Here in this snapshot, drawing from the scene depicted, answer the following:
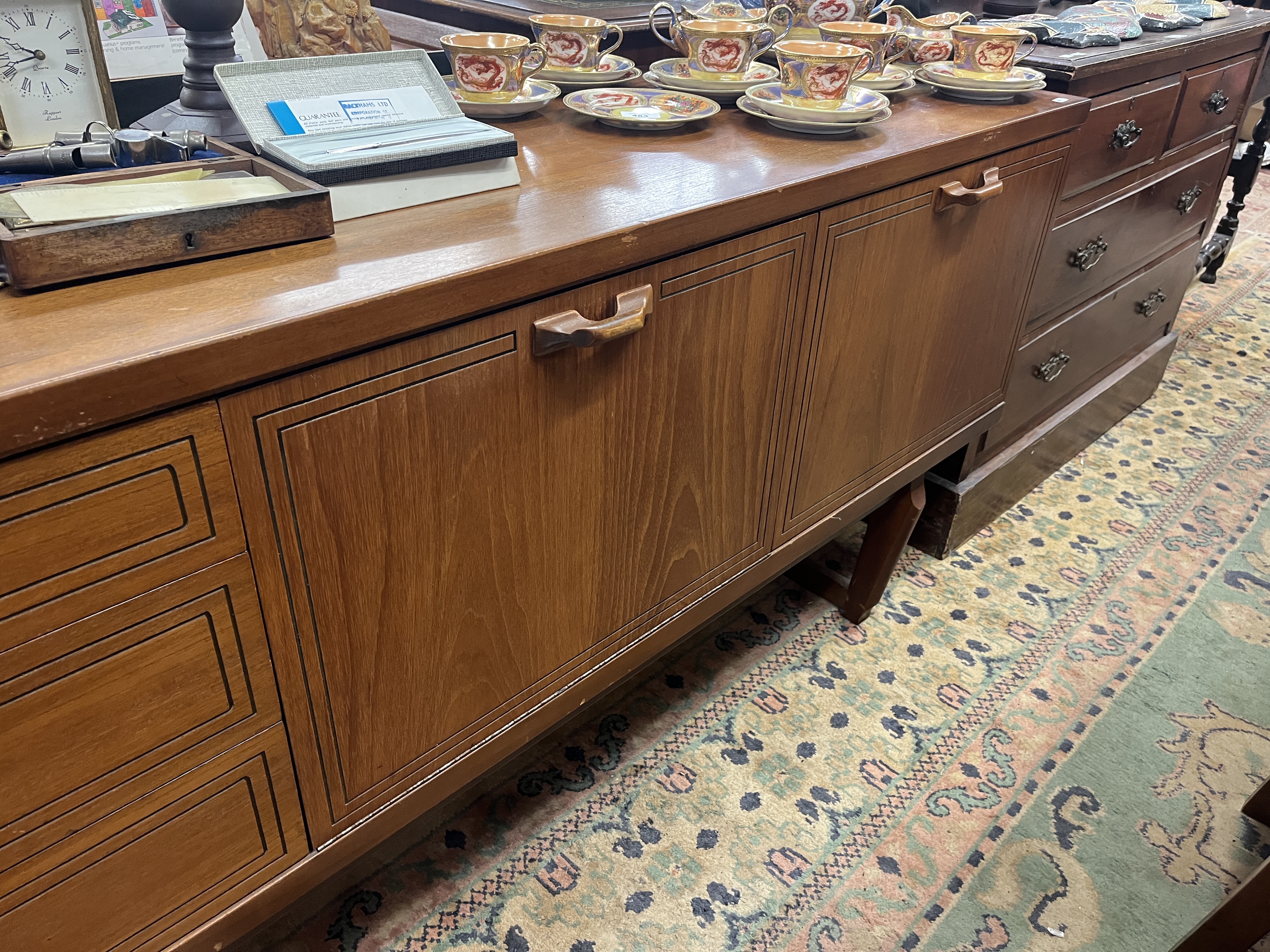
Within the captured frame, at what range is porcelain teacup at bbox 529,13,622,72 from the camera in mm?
1010

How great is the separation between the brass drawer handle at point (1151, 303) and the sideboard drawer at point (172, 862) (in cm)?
175

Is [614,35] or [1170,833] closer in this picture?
[1170,833]

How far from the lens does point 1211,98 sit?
1603mm

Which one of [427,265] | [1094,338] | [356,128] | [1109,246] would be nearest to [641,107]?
[356,128]

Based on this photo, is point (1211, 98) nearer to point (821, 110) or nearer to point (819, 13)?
point (819, 13)

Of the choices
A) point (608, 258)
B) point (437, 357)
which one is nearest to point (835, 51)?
point (608, 258)

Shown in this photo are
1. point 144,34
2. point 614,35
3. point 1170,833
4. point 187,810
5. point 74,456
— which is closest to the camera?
point 74,456

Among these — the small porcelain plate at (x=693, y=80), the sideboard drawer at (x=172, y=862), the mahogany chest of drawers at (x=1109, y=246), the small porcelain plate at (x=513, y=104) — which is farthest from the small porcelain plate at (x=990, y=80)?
the sideboard drawer at (x=172, y=862)

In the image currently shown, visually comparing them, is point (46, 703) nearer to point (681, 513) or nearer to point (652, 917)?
point (681, 513)

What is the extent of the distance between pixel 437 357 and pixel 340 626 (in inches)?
7.9

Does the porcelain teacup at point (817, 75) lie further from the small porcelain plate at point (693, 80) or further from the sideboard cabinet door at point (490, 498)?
the sideboard cabinet door at point (490, 498)

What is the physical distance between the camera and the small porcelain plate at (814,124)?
944mm

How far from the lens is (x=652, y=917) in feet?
3.26

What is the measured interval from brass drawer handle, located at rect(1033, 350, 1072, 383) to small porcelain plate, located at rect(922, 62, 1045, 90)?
0.50 meters
